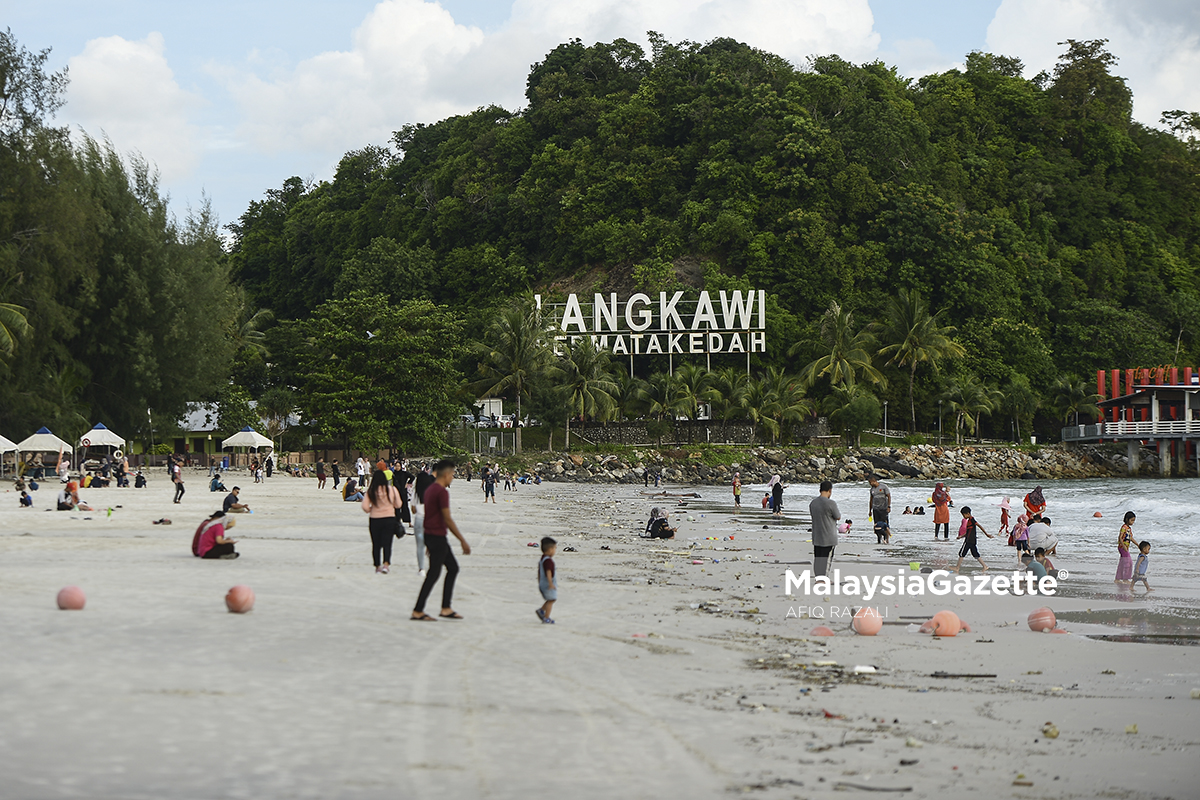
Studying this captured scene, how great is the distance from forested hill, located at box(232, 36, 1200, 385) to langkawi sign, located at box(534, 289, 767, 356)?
336cm

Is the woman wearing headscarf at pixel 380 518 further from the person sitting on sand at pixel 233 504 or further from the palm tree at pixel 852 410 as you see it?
the palm tree at pixel 852 410

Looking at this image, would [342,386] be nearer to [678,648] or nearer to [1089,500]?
[1089,500]

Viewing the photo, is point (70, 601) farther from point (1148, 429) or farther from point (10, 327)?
point (1148, 429)

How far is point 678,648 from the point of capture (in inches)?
368

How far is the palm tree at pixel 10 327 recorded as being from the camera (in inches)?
1384

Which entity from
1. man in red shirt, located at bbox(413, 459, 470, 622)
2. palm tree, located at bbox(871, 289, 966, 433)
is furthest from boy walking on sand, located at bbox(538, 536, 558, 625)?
palm tree, located at bbox(871, 289, 966, 433)

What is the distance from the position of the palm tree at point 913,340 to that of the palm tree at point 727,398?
36.2ft

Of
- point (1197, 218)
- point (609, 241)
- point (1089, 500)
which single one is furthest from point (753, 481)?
point (1197, 218)

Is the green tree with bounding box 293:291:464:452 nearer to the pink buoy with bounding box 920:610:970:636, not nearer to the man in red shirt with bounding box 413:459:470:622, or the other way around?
the man in red shirt with bounding box 413:459:470:622

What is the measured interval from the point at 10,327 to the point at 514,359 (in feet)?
86.5

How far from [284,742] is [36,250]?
39223mm

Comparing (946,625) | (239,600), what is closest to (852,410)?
(946,625)

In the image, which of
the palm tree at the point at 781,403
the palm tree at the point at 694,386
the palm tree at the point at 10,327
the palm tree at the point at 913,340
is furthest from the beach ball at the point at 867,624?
the palm tree at the point at 913,340

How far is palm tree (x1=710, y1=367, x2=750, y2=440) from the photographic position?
213 feet
